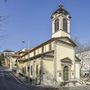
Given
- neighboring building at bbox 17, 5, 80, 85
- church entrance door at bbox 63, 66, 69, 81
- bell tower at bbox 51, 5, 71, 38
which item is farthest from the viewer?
bell tower at bbox 51, 5, 71, 38

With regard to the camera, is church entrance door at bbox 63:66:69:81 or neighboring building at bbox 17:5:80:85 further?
church entrance door at bbox 63:66:69:81

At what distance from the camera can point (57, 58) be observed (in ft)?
173

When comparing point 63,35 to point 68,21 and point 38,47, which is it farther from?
point 38,47

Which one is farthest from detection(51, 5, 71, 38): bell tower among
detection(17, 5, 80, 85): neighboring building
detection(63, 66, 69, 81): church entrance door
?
detection(63, 66, 69, 81): church entrance door

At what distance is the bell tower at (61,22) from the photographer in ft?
187

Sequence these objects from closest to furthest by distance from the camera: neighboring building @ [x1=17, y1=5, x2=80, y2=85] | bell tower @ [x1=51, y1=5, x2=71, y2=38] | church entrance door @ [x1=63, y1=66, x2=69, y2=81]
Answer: neighboring building @ [x1=17, y1=5, x2=80, y2=85] → church entrance door @ [x1=63, y1=66, x2=69, y2=81] → bell tower @ [x1=51, y1=5, x2=71, y2=38]

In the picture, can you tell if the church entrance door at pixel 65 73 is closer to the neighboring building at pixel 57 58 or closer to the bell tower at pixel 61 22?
the neighboring building at pixel 57 58

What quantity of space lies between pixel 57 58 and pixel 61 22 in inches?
355

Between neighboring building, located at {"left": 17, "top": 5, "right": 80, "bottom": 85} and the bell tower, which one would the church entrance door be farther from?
the bell tower

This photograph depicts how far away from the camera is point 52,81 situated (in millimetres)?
51125

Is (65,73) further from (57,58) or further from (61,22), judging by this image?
(61,22)

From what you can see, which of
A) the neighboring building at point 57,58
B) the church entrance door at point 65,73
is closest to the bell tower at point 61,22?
the neighboring building at point 57,58

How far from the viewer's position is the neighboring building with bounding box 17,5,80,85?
51031 mm

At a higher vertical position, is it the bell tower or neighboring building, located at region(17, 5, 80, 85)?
the bell tower
